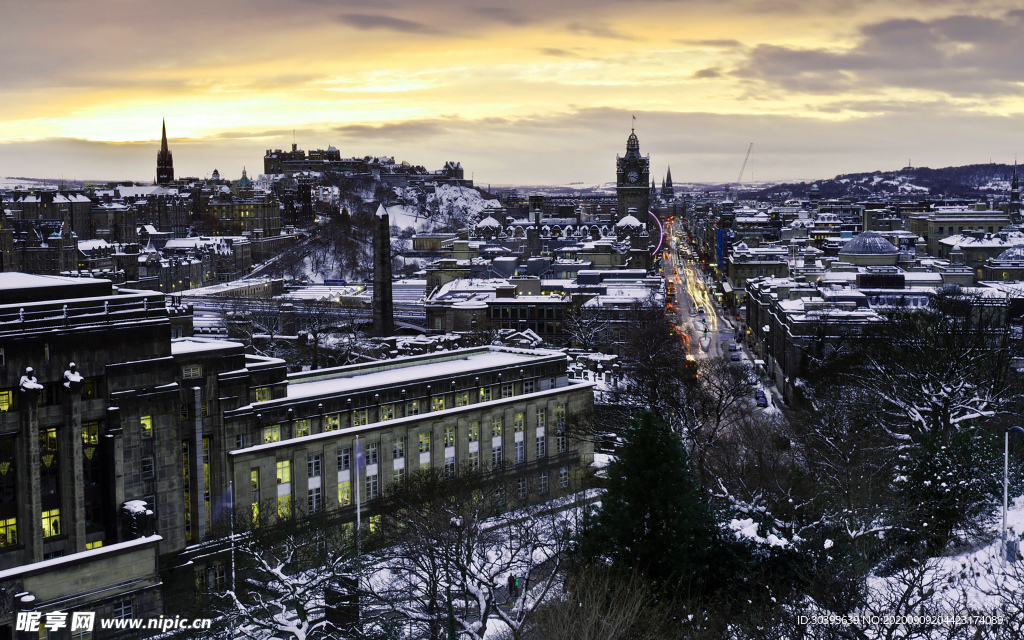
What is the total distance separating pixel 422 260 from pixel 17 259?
7527 centimetres

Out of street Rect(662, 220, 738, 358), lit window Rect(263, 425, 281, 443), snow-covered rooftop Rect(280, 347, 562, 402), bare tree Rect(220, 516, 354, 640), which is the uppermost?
snow-covered rooftop Rect(280, 347, 562, 402)

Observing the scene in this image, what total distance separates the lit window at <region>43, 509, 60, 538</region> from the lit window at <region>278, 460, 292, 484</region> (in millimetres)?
11742

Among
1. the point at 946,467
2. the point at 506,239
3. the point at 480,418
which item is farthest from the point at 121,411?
the point at 506,239

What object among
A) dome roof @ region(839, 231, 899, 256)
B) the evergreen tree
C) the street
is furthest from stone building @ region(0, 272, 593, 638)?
dome roof @ region(839, 231, 899, 256)

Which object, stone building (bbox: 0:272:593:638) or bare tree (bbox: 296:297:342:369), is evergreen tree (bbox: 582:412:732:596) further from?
bare tree (bbox: 296:297:342:369)

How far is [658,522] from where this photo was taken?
3177 cm

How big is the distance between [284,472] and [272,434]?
1.65 metres

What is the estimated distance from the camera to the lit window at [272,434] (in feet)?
145

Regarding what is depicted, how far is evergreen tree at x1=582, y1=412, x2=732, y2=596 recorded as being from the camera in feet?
103

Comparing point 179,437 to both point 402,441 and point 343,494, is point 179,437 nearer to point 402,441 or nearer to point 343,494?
point 343,494

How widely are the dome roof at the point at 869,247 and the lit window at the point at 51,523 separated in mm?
102348

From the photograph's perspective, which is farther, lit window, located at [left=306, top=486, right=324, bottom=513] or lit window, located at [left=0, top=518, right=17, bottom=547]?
lit window, located at [left=306, top=486, right=324, bottom=513]

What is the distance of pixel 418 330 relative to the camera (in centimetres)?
11612

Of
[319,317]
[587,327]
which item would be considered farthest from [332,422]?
[319,317]
